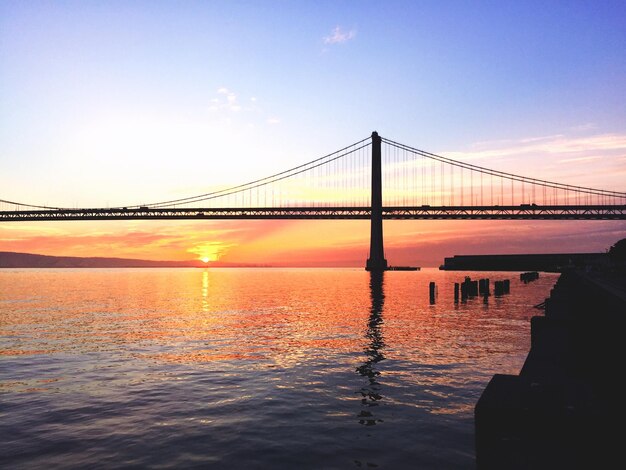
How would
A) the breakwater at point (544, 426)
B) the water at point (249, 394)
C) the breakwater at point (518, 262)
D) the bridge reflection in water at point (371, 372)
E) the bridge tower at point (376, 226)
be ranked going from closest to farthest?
the breakwater at point (544, 426) → the water at point (249, 394) → the bridge reflection in water at point (371, 372) → the bridge tower at point (376, 226) → the breakwater at point (518, 262)

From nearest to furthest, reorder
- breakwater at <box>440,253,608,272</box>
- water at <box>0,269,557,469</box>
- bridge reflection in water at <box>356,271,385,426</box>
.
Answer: water at <box>0,269,557,469</box> < bridge reflection in water at <box>356,271,385,426</box> < breakwater at <box>440,253,608,272</box>

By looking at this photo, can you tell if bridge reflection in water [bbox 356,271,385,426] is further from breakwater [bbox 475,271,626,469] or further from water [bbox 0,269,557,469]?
breakwater [bbox 475,271,626,469]

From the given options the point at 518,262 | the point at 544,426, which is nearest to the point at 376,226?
the point at 518,262

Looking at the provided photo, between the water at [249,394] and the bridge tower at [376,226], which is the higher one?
the bridge tower at [376,226]

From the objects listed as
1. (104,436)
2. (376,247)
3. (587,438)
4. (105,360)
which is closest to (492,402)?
(587,438)

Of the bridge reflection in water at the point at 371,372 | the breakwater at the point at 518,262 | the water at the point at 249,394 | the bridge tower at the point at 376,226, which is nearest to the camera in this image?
the water at the point at 249,394

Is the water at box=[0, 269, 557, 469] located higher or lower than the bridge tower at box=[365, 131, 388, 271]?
lower

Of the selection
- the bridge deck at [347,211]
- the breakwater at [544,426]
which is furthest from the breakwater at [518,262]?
the breakwater at [544,426]

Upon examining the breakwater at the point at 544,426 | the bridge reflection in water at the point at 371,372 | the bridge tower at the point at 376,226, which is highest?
the bridge tower at the point at 376,226

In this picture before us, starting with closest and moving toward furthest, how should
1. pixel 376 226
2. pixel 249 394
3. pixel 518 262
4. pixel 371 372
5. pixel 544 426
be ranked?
pixel 544 426 → pixel 249 394 → pixel 371 372 → pixel 376 226 → pixel 518 262

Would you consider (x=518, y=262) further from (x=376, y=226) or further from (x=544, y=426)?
(x=544, y=426)

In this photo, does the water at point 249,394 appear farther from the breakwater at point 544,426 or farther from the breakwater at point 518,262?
the breakwater at point 518,262

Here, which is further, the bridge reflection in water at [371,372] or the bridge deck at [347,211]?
the bridge deck at [347,211]

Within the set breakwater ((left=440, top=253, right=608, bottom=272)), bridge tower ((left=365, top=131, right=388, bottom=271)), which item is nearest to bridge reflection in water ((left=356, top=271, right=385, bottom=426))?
bridge tower ((left=365, top=131, right=388, bottom=271))
